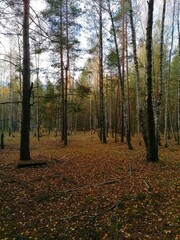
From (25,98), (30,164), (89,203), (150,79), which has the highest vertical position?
(150,79)

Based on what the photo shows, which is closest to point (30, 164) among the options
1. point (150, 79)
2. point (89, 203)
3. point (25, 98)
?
point (25, 98)

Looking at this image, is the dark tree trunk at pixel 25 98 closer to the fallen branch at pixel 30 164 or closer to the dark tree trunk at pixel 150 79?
the fallen branch at pixel 30 164

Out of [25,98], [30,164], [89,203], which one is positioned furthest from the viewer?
[25,98]

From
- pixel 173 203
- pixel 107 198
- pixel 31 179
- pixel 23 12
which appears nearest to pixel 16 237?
pixel 107 198

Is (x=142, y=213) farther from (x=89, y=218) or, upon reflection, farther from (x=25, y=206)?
(x=25, y=206)

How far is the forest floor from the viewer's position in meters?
4.45

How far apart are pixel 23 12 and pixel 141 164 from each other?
8544 millimetres

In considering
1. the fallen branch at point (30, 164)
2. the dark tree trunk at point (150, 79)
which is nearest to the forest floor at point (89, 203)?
the fallen branch at point (30, 164)

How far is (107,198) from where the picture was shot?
5883mm

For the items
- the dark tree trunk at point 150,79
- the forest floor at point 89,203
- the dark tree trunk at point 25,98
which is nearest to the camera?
the forest floor at point 89,203

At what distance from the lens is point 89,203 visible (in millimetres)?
5641

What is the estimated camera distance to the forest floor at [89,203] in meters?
4.45

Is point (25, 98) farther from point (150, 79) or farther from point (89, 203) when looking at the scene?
point (89, 203)

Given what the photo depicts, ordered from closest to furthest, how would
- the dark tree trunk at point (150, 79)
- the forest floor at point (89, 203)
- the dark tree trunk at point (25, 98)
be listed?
the forest floor at point (89, 203) < the dark tree trunk at point (150, 79) < the dark tree trunk at point (25, 98)
